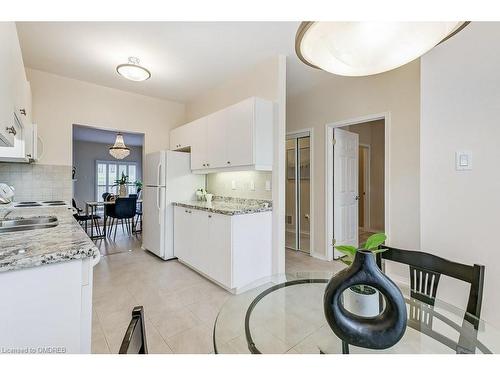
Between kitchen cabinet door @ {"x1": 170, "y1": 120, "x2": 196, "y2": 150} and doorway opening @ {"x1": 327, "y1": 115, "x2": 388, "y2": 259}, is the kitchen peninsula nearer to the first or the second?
kitchen cabinet door @ {"x1": 170, "y1": 120, "x2": 196, "y2": 150}

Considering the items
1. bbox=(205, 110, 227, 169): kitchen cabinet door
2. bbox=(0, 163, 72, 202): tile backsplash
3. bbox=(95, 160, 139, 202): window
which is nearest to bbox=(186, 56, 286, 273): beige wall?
bbox=(205, 110, 227, 169): kitchen cabinet door

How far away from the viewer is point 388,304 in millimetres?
784

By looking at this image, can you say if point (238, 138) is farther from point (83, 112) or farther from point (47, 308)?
point (83, 112)

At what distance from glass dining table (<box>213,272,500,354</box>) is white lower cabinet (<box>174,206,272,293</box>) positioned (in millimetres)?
873

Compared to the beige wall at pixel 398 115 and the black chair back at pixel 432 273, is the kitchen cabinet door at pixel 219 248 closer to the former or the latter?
the black chair back at pixel 432 273

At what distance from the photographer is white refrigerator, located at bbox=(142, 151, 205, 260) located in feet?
11.2

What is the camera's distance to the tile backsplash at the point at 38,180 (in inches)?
119

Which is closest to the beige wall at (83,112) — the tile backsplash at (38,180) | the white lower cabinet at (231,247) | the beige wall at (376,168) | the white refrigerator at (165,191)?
the tile backsplash at (38,180)

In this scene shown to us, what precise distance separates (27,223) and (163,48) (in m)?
2.12

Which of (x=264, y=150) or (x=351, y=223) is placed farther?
(x=351, y=223)
